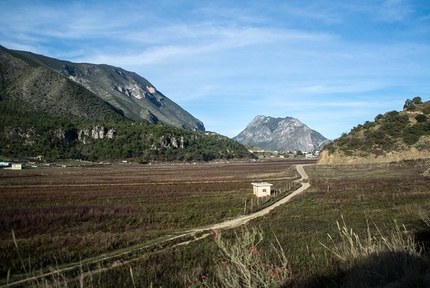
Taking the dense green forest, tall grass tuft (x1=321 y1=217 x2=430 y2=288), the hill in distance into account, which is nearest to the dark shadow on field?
tall grass tuft (x1=321 y1=217 x2=430 y2=288)

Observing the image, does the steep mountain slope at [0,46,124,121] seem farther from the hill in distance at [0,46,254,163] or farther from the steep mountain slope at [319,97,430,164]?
the steep mountain slope at [319,97,430,164]

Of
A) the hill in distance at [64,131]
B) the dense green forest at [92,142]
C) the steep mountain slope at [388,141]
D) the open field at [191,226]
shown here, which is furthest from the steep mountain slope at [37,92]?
the open field at [191,226]

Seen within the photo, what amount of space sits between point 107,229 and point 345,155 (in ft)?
208

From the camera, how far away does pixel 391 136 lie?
64.7m

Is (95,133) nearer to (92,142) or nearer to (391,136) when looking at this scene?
(92,142)

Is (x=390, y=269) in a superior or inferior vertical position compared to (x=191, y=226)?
superior

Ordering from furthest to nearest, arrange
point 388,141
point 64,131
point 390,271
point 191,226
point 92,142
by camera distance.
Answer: point 92,142 → point 64,131 → point 388,141 → point 191,226 → point 390,271

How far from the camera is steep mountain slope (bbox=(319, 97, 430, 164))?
58.9m

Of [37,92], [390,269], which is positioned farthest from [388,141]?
[37,92]

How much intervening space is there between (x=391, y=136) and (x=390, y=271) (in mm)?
A: 68588

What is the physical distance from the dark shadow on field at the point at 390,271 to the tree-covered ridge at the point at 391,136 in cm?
6189

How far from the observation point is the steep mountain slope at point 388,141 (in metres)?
58.9

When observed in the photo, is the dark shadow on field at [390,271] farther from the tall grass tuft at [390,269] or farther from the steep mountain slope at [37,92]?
the steep mountain slope at [37,92]

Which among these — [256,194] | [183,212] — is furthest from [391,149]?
[183,212]
